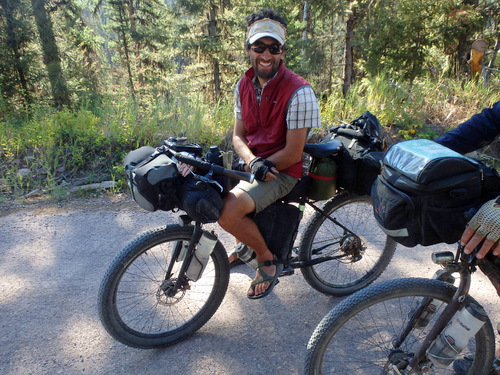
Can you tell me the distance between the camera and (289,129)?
2580 mm

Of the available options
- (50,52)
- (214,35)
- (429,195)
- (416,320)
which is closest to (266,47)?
(429,195)

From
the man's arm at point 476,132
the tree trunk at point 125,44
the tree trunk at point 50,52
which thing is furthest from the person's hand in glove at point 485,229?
the tree trunk at point 125,44

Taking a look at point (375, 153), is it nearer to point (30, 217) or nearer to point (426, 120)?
point (30, 217)

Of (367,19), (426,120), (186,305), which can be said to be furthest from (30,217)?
(367,19)

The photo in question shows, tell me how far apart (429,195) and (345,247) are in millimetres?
1631

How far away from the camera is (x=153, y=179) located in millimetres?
2107

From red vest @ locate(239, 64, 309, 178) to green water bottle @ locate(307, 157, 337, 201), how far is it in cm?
12

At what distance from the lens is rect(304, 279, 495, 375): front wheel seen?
184 cm

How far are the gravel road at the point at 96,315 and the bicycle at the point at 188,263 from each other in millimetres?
171

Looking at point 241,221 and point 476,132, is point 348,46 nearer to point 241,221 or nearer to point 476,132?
point 476,132

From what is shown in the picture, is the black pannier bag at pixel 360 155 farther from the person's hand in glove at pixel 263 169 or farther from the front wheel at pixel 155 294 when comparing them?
the front wheel at pixel 155 294

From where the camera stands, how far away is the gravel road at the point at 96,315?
2451 mm

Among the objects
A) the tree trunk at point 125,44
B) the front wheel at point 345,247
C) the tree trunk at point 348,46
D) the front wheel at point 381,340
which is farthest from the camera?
the tree trunk at point 125,44

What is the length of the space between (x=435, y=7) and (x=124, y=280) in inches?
425
